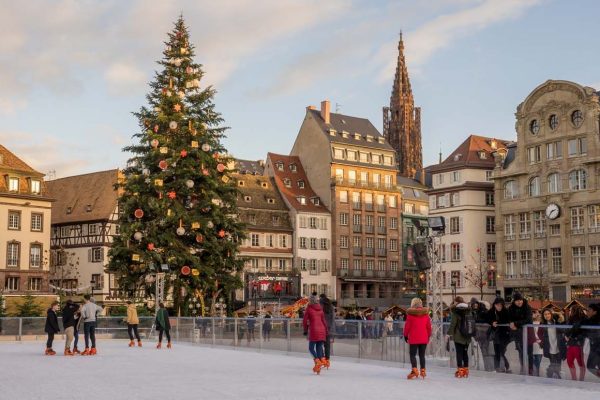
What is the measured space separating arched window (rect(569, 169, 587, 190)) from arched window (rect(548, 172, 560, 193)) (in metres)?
1.29

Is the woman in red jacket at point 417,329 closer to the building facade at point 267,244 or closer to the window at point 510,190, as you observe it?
the window at point 510,190

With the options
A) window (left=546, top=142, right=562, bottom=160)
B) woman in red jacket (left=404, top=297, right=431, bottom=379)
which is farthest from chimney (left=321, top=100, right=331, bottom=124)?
woman in red jacket (left=404, top=297, right=431, bottom=379)

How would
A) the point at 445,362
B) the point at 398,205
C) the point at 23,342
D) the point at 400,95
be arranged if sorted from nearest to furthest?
1. the point at 445,362
2. the point at 23,342
3. the point at 398,205
4. the point at 400,95

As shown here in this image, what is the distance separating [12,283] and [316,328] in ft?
180

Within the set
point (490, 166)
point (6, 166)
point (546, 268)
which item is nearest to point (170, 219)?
point (6, 166)

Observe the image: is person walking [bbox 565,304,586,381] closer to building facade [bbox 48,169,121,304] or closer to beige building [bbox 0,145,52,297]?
beige building [bbox 0,145,52,297]

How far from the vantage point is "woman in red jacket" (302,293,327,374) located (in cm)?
2081

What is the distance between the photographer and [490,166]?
86188 millimetres

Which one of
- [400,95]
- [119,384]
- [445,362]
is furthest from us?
[400,95]

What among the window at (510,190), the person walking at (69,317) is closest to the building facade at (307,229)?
the window at (510,190)

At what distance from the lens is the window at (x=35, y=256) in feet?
238

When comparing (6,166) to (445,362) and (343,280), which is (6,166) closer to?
(343,280)

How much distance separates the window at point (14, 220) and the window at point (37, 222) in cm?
121

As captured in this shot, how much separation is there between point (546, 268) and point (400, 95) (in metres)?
75.1
